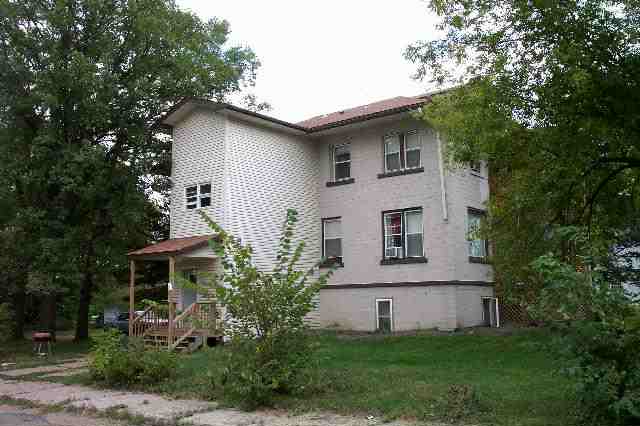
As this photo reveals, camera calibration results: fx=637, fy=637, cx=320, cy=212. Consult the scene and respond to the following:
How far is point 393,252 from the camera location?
22062 mm

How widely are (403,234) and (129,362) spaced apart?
11801mm

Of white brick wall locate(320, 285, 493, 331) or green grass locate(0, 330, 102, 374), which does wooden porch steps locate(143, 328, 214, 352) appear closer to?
green grass locate(0, 330, 102, 374)

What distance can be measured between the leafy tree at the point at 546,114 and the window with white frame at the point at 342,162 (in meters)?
7.95

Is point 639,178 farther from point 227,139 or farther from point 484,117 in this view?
point 227,139

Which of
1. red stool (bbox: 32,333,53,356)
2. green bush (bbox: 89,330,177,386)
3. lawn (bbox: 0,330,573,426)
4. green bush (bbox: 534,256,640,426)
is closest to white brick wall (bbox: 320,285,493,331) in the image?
lawn (bbox: 0,330,573,426)

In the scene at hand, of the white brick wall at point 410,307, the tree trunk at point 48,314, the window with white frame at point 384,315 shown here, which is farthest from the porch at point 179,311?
the window with white frame at point 384,315

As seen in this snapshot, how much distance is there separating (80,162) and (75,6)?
5894mm

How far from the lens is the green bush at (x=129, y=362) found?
482 inches

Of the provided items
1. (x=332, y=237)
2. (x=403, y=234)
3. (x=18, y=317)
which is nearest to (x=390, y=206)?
(x=403, y=234)

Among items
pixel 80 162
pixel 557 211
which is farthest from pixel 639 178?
pixel 80 162

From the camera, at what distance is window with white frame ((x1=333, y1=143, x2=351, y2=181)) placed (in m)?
23.9

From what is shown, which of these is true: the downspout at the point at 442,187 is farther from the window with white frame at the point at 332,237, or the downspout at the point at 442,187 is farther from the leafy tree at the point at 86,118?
the leafy tree at the point at 86,118

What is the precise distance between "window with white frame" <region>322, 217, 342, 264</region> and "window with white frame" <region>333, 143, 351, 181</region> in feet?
5.43

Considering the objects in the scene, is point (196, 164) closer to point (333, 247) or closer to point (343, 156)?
point (343, 156)
